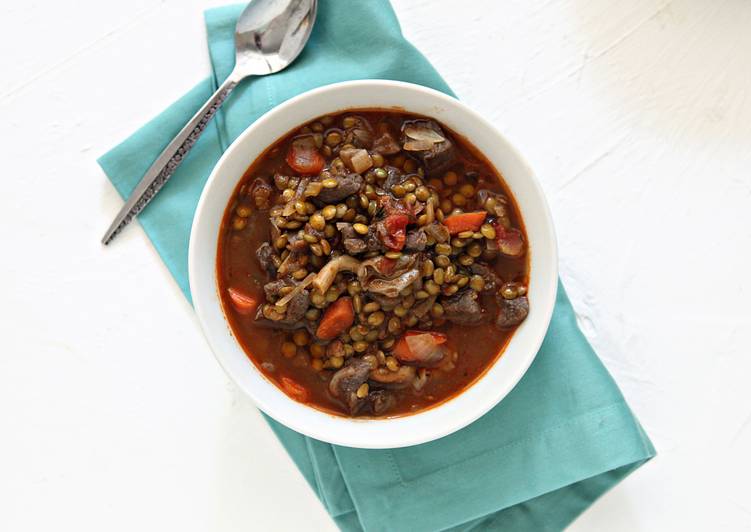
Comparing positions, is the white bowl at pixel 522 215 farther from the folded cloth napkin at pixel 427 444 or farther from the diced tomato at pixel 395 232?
the diced tomato at pixel 395 232

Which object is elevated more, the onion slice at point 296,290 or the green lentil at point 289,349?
the onion slice at point 296,290

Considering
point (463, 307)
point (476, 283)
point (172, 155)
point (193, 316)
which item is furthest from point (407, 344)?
point (172, 155)

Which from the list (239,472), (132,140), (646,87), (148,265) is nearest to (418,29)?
(646,87)

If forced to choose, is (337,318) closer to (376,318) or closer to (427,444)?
(376,318)

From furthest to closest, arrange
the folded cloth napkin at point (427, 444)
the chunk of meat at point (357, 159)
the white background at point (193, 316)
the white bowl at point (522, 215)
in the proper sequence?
the white background at point (193, 316)
the folded cloth napkin at point (427, 444)
the chunk of meat at point (357, 159)
the white bowl at point (522, 215)

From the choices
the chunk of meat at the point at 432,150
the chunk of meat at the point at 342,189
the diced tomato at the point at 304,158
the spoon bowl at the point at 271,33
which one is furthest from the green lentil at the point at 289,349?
the spoon bowl at the point at 271,33

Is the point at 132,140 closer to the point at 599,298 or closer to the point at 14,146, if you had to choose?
the point at 14,146
